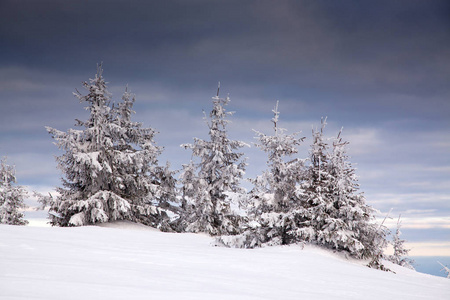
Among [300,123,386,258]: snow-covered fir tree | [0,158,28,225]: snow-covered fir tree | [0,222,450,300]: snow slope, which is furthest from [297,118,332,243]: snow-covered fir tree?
[0,158,28,225]: snow-covered fir tree

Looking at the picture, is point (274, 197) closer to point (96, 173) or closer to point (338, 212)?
point (338, 212)

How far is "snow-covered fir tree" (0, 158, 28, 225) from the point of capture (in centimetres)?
2822

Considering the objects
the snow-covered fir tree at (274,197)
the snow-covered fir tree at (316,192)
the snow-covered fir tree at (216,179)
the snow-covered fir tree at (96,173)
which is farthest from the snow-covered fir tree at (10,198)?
the snow-covered fir tree at (316,192)

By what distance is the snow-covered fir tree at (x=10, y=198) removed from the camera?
28219 millimetres

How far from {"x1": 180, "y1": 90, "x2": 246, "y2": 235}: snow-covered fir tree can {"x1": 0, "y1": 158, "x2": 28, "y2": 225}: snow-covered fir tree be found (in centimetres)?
1650

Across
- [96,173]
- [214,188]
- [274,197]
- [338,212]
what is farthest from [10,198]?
[338,212]

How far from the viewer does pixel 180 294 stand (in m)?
3.71

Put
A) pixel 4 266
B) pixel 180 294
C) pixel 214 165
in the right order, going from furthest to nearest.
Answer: pixel 214 165
pixel 4 266
pixel 180 294

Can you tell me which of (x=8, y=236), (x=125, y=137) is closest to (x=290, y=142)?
(x=8, y=236)

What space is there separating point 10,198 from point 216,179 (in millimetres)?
19613

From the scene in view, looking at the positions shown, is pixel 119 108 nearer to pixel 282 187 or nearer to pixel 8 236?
pixel 282 187

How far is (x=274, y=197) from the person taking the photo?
1473 centimetres

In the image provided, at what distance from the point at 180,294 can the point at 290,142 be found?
12.2m

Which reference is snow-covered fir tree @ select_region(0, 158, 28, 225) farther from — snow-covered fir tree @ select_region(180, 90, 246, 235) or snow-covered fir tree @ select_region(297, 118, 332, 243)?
snow-covered fir tree @ select_region(297, 118, 332, 243)
